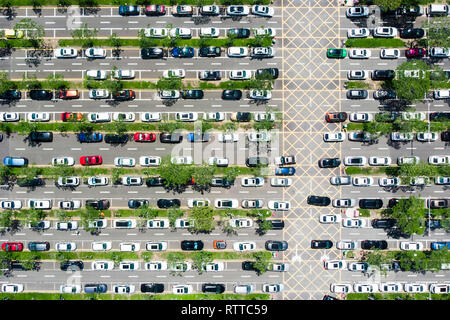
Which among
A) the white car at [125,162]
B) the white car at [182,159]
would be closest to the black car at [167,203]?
the white car at [182,159]

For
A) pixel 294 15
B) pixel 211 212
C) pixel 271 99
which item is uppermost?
pixel 294 15

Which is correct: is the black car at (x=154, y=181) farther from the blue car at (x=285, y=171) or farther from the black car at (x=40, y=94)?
the black car at (x=40, y=94)

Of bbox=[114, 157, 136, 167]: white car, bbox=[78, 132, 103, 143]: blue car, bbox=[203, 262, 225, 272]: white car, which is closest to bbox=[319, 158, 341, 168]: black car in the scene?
bbox=[203, 262, 225, 272]: white car

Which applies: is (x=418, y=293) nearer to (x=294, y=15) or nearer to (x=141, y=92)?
(x=294, y=15)

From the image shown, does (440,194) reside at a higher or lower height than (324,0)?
lower

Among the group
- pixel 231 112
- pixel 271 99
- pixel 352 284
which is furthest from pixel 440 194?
pixel 231 112

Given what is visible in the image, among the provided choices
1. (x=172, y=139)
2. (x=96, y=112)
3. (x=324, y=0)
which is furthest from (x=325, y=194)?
(x=96, y=112)
